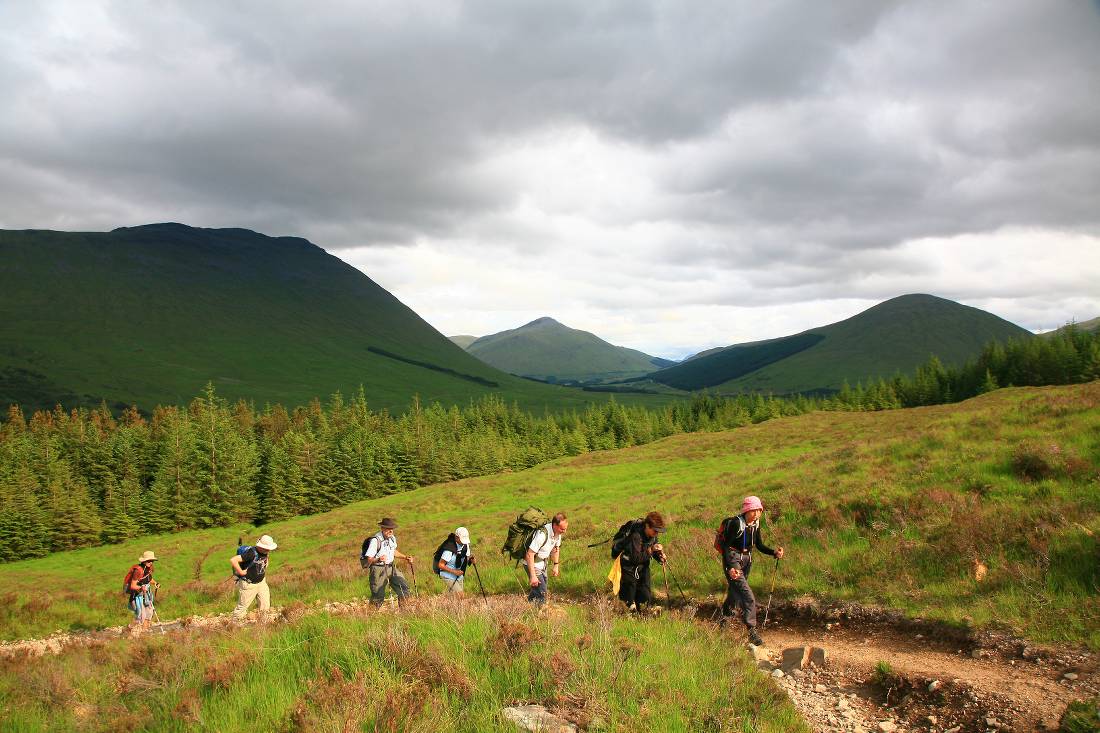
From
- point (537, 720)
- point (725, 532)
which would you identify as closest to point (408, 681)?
point (537, 720)

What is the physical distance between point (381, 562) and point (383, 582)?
20.6 inches

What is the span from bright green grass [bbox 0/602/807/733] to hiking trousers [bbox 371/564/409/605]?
231 inches

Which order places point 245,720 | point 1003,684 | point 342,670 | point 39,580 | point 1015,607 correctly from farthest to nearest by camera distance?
point 39,580 < point 1015,607 < point 1003,684 < point 342,670 < point 245,720

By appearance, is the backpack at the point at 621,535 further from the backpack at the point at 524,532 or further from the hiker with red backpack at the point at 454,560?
the hiker with red backpack at the point at 454,560

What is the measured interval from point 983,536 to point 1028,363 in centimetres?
12216

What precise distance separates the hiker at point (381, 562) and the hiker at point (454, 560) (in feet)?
4.39

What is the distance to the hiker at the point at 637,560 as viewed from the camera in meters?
12.0

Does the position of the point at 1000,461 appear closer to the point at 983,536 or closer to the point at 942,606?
the point at 983,536

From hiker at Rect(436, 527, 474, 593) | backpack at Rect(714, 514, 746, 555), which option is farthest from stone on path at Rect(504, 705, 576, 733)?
hiker at Rect(436, 527, 474, 593)

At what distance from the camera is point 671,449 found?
2448 inches

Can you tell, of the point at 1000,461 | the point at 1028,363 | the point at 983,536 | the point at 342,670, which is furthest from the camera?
the point at 1028,363

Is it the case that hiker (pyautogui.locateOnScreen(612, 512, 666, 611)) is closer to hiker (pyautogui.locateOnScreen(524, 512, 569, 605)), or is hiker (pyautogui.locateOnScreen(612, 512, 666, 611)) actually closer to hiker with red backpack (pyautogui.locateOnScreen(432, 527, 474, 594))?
hiker (pyautogui.locateOnScreen(524, 512, 569, 605))

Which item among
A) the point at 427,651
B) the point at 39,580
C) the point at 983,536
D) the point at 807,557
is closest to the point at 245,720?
the point at 427,651

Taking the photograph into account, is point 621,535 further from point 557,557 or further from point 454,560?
point 454,560
